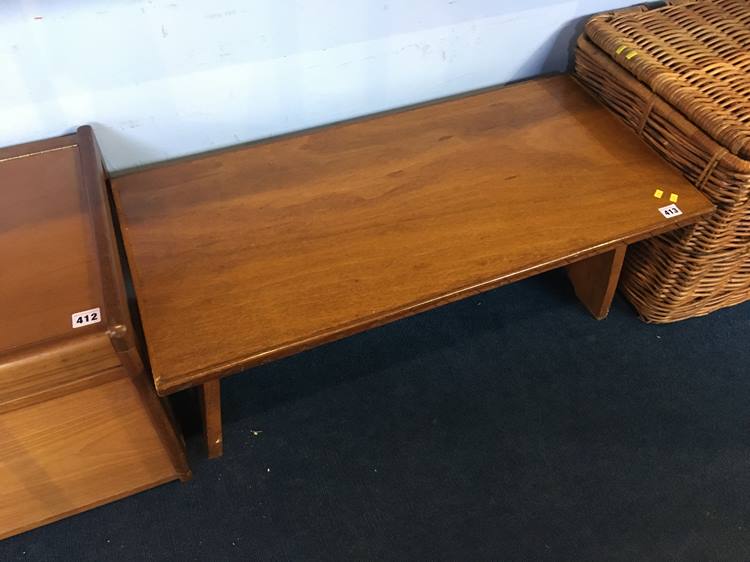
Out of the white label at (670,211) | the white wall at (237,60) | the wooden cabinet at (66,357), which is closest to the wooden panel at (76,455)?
the wooden cabinet at (66,357)

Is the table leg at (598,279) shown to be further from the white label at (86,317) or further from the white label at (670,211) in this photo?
the white label at (86,317)

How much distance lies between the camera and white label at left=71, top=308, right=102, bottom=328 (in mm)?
813

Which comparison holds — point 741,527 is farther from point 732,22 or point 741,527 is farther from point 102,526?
point 102,526

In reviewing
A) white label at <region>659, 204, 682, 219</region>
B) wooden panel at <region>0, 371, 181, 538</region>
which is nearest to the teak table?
white label at <region>659, 204, 682, 219</region>

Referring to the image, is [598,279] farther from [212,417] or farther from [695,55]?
[212,417]

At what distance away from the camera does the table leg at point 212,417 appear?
3.32ft

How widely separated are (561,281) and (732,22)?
61 centimetres

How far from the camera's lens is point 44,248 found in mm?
914

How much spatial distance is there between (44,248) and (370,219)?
49cm

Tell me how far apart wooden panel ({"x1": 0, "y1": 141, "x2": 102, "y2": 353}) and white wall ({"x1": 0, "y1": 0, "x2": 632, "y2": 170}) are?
88 millimetres

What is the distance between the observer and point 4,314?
83 cm

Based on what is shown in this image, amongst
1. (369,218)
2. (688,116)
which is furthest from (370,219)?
(688,116)

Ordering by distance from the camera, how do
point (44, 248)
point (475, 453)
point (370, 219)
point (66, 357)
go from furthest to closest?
point (475, 453)
point (370, 219)
point (44, 248)
point (66, 357)

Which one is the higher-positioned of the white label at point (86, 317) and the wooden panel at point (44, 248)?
the wooden panel at point (44, 248)
